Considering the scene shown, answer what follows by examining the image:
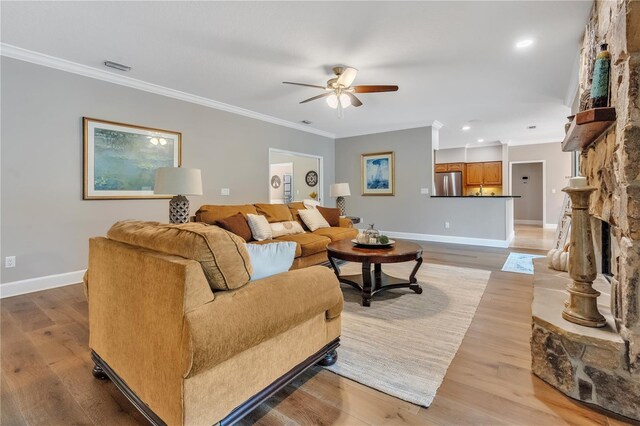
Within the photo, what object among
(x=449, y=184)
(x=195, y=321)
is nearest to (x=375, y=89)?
(x=195, y=321)

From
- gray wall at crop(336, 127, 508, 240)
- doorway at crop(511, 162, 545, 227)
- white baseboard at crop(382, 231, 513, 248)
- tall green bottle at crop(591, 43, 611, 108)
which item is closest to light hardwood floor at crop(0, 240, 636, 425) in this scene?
tall green bottle at crop(591, 43, 611, 108)

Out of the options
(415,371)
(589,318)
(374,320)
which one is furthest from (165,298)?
(589,318)

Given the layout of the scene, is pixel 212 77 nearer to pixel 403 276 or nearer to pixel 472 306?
pixel 403 276

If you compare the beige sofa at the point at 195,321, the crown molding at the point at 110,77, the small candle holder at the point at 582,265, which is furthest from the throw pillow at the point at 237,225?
the small candle holder at the point at 582,265

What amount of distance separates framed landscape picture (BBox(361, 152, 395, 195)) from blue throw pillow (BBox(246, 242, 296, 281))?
5630 millimetres

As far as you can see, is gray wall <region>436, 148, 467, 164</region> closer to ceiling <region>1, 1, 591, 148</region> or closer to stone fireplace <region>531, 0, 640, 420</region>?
ceiling <region>1, 1, 591, 148</region>

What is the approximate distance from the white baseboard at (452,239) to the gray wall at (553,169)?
3.25m

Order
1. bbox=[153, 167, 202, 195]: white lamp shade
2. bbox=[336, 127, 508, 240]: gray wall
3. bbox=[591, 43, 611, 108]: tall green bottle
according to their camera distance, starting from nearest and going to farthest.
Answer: bbox=[591, 43, 611, 108]: tall green bottle
bbox=[153, 167, 202, 195]: white lamp shade
bbox=[336, 127, 508, 240]: gray wall

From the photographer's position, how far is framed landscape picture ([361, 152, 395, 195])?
688 cm

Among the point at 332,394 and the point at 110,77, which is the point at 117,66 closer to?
the point at 110,77

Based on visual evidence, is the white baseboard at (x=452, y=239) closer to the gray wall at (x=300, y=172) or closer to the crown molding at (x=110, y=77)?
the gray wall at (x=300, y=172)

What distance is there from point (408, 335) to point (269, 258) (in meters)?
1.31

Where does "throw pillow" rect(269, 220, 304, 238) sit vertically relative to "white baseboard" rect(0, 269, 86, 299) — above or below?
above

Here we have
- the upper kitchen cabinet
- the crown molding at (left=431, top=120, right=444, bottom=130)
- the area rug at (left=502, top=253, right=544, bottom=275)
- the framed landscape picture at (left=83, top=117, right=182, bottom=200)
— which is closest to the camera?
the framed landscape picture at (left=83, top=117, right=182, bottom=200)
